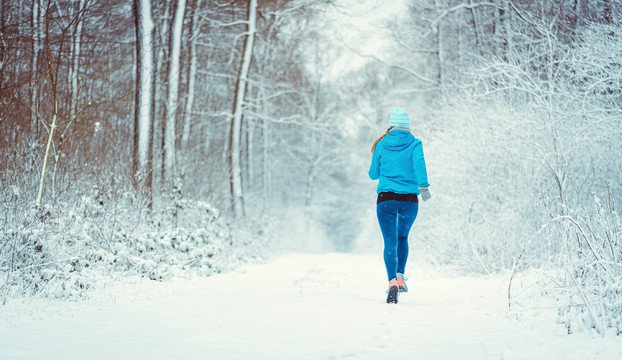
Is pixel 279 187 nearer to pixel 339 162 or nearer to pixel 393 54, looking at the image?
pixel 339 162

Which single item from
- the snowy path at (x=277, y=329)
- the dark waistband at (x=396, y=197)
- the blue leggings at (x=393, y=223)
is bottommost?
the snowy path at (x=277, y=329)

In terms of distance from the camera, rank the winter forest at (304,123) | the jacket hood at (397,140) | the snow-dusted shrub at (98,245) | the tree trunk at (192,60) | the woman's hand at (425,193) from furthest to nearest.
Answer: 1. the tree trunk at (192,60)
2. the jacket hood at (397,140)
3. the woman's hand at (425,193)
4. the winter forest at (304,123)
5. the snow-dusted shrub at (98,245)

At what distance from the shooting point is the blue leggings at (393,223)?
4.50 meters

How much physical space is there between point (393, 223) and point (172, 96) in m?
6.79

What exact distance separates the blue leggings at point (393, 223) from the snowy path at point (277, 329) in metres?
0.41

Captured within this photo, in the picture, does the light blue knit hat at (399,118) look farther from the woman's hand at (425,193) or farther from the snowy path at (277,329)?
the snowy path at (277,329)

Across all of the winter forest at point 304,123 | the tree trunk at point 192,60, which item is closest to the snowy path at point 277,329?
the winter forest at point 304,123

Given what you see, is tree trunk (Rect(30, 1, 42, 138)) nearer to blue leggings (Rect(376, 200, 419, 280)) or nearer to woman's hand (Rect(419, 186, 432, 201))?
blue leggings (Rect(376, 200, 419, 280))

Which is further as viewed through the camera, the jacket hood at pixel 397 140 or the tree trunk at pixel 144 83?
the tree trunk at pixel 144 83

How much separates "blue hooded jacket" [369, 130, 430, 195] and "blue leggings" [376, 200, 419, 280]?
0.14 m

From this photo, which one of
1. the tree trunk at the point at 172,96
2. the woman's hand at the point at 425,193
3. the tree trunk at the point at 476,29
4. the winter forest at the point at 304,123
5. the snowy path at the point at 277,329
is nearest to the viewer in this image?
the snowy path at the point at 277,329

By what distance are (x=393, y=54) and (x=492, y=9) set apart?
470 cm

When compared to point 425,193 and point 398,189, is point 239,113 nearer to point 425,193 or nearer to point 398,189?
point 398,189

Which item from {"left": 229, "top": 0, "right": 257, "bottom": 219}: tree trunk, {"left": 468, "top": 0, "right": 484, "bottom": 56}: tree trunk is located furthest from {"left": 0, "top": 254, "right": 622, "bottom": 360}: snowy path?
{"left": 468, "top": 0, "right": 484, "bottom": 56}: tree trunk
